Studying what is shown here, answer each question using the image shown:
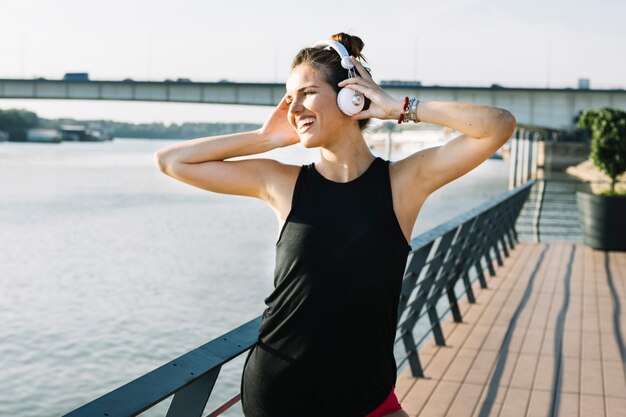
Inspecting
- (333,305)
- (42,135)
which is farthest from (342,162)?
(42,135)

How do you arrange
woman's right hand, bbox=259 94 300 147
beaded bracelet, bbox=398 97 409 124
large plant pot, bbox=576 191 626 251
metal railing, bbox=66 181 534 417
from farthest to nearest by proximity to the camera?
1. large plant pot, bbox=576 191 626 251
2. woman's right hand, bbox=259 94 300 147
3. beaded bracelet, bbox=398 97 409 124
4. metal railing, bbox=66 181 534 417

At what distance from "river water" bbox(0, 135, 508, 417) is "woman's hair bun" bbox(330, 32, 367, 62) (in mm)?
7258

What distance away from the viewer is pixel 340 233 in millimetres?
1947

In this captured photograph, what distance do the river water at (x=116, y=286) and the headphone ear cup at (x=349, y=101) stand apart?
7321mm

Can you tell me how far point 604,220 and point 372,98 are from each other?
35.5 ft

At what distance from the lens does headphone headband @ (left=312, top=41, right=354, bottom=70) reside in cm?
207

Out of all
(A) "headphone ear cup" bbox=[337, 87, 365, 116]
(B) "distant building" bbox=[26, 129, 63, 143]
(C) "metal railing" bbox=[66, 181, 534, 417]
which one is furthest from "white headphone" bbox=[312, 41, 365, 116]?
(B) "distant building" bbox=[26, 129, 63, 143]

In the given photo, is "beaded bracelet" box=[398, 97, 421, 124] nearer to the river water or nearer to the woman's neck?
the woman's neck

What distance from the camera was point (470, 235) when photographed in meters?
7.70

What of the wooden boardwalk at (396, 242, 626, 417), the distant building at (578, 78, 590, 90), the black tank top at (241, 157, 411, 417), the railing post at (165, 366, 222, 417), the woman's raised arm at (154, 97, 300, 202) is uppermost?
the distant building at (578, 78, 590, 90)

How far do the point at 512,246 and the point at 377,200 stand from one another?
11.3 meters

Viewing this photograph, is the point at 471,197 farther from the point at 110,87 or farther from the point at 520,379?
the point at 520,379

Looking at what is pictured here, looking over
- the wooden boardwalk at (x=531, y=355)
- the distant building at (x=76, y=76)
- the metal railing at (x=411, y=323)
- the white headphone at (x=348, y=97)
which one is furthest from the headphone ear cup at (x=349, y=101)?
the distant building at (x=76, y=76)

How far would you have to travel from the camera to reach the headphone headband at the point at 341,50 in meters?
2.07
